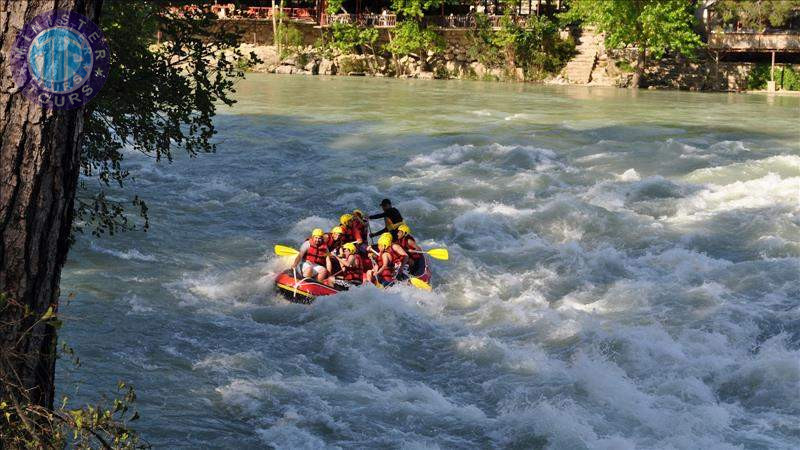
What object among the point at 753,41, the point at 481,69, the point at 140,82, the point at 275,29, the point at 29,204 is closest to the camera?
the point at 29,204

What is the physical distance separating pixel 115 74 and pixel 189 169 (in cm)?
1203

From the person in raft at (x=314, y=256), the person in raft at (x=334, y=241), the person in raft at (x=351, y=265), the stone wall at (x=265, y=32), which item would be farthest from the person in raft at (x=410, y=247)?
the stone wall at (x=265, y=32)

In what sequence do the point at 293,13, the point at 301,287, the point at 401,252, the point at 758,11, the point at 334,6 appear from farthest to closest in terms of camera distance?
the point at 293,13
the point at 334,6
the point at 758,11
the point at 401,252
the point at 301,287

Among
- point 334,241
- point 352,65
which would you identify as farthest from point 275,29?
point 334,241

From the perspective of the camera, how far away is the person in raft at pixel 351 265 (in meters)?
12.7

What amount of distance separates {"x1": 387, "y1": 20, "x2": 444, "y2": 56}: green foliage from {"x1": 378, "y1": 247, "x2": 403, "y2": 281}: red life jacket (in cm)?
3049

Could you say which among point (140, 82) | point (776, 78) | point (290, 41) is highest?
point (290, 41)

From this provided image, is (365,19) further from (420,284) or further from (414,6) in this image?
(420,284)

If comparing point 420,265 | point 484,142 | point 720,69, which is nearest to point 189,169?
point 484,142

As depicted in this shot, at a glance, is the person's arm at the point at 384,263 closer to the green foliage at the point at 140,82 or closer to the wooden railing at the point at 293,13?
the green foliage at the point at 140,82

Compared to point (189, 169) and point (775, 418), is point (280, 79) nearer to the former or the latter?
point (189, 169)

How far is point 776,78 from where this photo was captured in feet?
124

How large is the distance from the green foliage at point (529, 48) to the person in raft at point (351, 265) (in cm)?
2892

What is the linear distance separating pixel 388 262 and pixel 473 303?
118 centimetres
